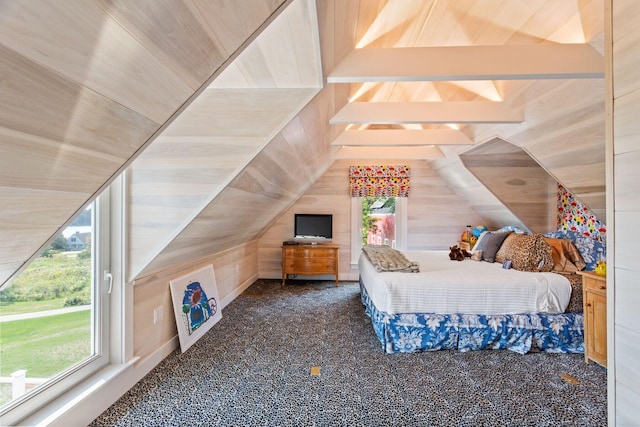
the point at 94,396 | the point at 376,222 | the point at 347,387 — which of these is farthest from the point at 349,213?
the point at 94,396

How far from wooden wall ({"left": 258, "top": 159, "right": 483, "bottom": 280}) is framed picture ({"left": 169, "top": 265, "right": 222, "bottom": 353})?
1.88 m

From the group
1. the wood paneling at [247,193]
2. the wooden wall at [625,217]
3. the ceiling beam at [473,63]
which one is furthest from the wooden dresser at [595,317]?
the wood paneling at [247,193]

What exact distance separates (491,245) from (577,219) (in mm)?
1008

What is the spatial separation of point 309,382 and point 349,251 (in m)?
3.01

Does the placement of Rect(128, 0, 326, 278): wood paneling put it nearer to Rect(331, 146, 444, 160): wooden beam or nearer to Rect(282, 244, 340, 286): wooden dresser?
Rect(331, 146, 444, 160): wooden beam

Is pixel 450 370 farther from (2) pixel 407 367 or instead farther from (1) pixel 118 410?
(1) pixel 118 410

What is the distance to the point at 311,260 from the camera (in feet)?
14.7

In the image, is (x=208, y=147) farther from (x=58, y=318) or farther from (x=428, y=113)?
(x=428, y=113)

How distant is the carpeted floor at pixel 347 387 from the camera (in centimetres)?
162

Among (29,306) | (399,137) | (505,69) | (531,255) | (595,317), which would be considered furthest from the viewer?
(399,137)

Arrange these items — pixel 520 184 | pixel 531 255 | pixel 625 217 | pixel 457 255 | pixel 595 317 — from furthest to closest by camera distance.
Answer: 1. pixel 520 184
2. pixel 457 255
3. pixel 531 255
4. pixel 595 317
5. pixel 625 217

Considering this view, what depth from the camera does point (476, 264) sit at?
10.3ft

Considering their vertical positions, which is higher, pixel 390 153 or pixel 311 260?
pixel 390 153

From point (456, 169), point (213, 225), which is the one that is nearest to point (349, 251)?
point (456, 169)
